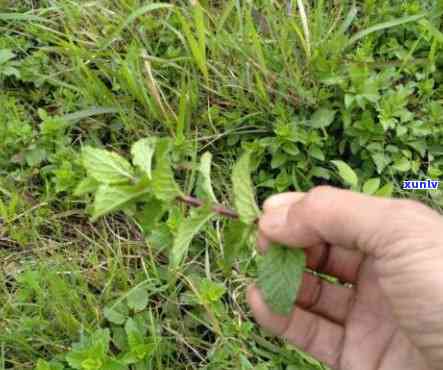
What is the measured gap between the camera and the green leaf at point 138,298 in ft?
5.98

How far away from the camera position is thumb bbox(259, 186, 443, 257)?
1.20m

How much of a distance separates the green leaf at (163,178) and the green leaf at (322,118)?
1.01 metres

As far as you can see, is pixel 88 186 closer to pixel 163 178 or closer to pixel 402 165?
pixel 163 178

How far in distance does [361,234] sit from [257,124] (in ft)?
3.39

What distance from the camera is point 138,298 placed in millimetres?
1842

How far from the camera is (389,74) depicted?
2.15m

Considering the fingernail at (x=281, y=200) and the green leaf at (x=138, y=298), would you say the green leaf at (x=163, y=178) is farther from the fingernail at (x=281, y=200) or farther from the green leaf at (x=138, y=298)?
the green leaf at (x=138, y=298)

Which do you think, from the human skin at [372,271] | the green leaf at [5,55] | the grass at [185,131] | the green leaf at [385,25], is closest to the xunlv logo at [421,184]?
the grass at [185,131]

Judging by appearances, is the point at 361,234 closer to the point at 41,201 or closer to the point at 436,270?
the point at 436,270

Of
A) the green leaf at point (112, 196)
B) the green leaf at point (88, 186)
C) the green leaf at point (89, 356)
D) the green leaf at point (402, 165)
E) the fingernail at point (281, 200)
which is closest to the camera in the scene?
the green leaf at point (112, 196)

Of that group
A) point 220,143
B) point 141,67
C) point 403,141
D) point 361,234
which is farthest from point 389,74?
point 361,234

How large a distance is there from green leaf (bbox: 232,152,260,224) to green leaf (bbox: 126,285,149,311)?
0.70m

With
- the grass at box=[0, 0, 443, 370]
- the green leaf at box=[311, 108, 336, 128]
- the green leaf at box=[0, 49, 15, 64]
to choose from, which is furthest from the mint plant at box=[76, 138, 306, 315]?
the green leaf at box=[0, 49, 15, 64]

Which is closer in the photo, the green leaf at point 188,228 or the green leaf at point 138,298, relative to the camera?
the green leaf at point 188,228
